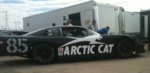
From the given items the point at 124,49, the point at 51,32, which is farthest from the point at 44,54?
the point at 124,49

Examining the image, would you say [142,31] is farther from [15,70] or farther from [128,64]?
[15,70]

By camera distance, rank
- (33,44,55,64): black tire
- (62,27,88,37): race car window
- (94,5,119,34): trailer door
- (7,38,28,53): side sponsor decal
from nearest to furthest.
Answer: (7,38,28,53): side sponsor decal < (33,44,55,64): black tire < (62,27,88,37): race car window < (94,5,119,34): trailer door

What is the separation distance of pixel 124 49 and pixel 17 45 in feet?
12.1

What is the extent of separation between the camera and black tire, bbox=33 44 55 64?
8.34 metres

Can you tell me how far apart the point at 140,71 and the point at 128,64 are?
3.59ft

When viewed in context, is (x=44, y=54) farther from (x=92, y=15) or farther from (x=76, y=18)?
(x=76, y=18)

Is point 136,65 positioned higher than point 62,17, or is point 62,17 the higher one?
point 62,17

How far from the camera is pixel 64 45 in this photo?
28.0 feet

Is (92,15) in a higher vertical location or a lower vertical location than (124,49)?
higher

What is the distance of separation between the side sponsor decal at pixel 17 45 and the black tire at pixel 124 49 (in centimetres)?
316

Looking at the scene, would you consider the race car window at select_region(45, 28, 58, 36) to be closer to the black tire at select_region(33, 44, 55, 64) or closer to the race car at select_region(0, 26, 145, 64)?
the race car at select_region(0, 26, 145, 64)

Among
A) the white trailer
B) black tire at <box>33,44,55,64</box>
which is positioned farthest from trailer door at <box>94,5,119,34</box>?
black tire at <box>33,44,55,64</box>

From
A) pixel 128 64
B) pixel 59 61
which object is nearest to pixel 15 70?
pixel 59 61

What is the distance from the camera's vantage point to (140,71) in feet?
22.4
